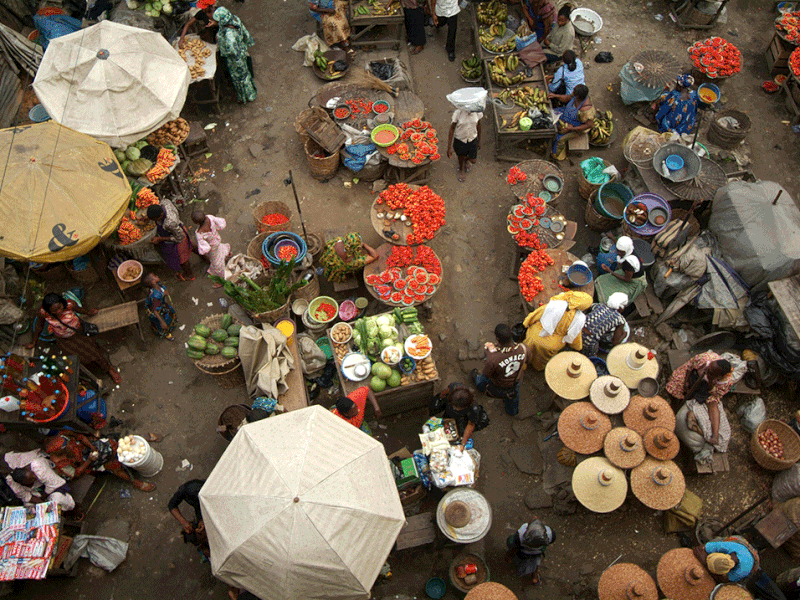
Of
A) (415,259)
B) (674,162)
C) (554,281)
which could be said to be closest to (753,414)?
(554,281)

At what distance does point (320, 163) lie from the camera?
9.58 meters

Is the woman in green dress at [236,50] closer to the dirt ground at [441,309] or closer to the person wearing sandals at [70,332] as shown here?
the dirt ground at [441,309]

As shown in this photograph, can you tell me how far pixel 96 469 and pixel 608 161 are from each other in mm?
10122

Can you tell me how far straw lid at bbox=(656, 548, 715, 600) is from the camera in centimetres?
580

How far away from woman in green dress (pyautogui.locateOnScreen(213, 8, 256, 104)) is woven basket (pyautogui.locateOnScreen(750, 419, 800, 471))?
1064 cm

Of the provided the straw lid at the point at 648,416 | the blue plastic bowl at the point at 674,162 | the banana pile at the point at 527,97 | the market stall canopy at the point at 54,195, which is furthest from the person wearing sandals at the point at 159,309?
the blue plastic bowl at the point at 674,162

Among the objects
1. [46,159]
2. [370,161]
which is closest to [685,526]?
[370,161]

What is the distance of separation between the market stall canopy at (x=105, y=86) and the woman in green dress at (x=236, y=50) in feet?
6.95

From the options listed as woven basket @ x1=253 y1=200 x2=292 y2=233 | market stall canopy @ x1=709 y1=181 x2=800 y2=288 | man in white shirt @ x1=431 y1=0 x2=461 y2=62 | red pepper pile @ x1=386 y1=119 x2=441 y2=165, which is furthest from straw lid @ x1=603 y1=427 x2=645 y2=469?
man in white shirt @ x1=431 y1=0 x2=461 y2=62

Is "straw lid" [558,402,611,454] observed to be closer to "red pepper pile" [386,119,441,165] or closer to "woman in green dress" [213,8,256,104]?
"red pepper pile" [386,119,441,165]

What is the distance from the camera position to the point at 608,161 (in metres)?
10.4

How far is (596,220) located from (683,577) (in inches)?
218

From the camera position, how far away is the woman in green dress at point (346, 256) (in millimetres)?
7910

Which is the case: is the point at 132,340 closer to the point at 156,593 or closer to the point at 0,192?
the point at 0,192
